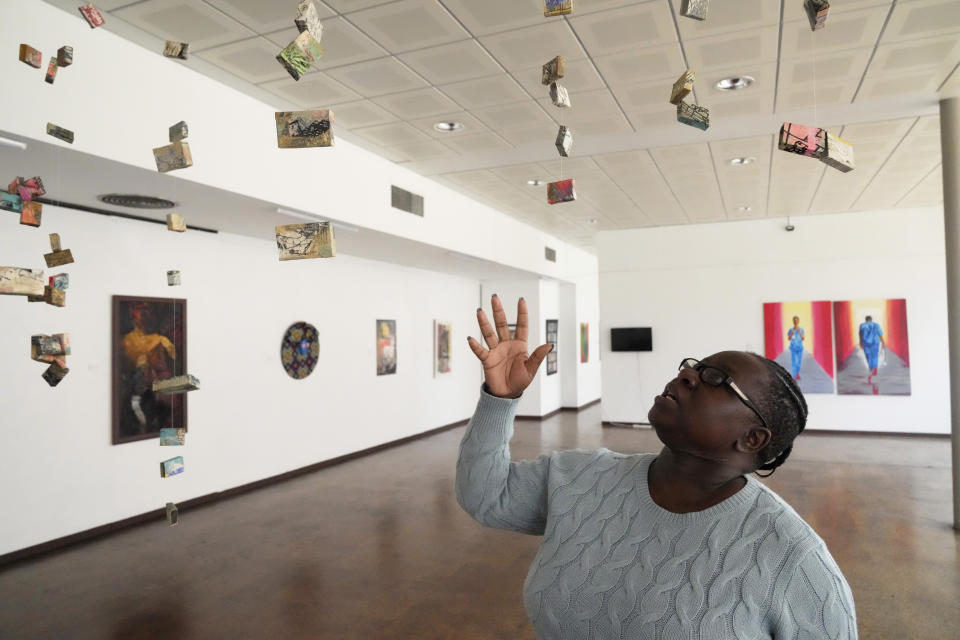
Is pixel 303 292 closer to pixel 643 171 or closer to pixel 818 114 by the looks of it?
pixel 643 171

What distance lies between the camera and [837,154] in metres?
2.26

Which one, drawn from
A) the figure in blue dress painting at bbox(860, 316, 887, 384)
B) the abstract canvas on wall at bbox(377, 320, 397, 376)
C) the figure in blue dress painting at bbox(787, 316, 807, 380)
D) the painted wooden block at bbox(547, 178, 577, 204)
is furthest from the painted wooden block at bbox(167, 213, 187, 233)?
the figure in blue dress painting at bbox(860, 316, 887, 384)

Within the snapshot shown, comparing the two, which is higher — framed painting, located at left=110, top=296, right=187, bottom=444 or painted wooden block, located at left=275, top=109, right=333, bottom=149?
painted wooden block, located at left=275, top=109, right=333, bottom=149

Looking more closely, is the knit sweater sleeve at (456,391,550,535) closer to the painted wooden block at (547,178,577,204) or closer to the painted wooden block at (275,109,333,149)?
the painted wooden block at (275,109,333,149)

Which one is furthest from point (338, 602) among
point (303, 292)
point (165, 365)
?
point (303, 292)

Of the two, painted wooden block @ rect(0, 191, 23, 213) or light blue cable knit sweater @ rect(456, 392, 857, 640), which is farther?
painted wooden block @ rect(0, 191, 23, 213)

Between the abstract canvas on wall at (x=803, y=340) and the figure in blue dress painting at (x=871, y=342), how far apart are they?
1.57 feet

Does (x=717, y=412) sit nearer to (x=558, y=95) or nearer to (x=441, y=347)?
(x=558, y=95)

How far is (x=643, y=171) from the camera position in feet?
25.7

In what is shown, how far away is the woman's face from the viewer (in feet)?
4.33

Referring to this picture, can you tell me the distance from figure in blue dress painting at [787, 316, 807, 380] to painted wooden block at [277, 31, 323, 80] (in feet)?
34.7

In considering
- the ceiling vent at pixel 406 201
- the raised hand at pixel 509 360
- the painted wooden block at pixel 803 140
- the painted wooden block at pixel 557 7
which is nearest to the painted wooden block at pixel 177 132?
the painted wooden block at pixel 557 7

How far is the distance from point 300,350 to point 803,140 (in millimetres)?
6863

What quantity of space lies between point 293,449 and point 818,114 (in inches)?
267
